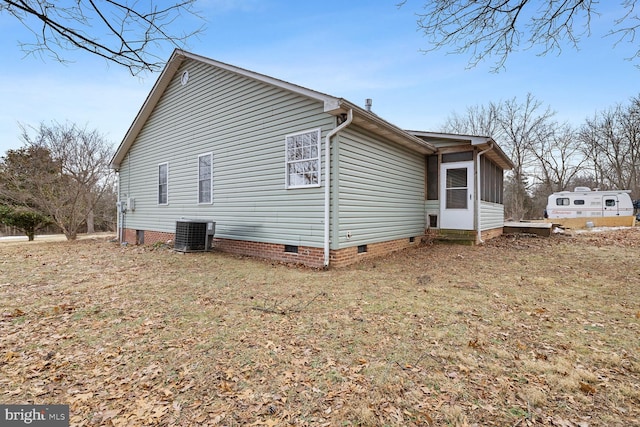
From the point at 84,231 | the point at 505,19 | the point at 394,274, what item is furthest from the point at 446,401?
the point at 84,231

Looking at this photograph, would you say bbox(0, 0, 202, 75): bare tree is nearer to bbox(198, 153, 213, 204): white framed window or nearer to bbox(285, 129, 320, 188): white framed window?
bbox(285, 129, 320, 188): white framed window

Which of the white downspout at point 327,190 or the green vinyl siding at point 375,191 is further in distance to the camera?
the green vinyl siding at point 375,191

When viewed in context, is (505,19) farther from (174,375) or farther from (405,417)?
(174,375)

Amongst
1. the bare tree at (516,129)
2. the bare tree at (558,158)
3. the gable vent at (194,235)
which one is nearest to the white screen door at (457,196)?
the gable vent at (194,235)

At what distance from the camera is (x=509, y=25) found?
4258 millimetres

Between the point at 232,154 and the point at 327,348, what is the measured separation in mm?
6886

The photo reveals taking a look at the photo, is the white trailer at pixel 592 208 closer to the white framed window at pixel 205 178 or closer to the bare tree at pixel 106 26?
the white framed window at pixel 205 178

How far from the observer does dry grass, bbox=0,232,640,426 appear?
2.21m

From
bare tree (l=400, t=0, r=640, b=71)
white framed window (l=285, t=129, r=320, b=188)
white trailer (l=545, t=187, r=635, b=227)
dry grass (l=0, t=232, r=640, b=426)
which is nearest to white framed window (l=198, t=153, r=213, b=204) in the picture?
white framed window (l=285, t=129, r=320, b=188)

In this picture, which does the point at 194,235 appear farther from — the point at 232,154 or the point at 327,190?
the point at 327,190

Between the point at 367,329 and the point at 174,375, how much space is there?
Answer: 2.01 metres

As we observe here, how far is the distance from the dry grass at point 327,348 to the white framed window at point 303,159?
2.23 metres

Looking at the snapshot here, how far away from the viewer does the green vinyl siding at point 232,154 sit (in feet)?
23.7

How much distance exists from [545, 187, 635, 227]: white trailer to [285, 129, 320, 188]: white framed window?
17.3 meters
